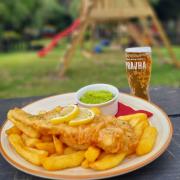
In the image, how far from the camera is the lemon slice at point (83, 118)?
114 centimetres

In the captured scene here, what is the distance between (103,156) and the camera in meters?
1.10

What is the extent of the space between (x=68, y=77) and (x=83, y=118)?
230 inches

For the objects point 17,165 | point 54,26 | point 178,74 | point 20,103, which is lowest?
point 54,26

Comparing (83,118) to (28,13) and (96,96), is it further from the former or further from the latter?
(28,13)

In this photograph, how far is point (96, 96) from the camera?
157 cm

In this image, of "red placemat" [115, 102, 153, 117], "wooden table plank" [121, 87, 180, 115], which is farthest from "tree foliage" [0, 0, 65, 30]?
"red placemat" [115, 102, 153, 117]

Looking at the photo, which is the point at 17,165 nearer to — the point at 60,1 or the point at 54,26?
the point at 54,26

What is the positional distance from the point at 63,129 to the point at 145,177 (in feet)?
0.96

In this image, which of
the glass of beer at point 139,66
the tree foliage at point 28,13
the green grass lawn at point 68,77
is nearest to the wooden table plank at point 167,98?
the glass of beer at point 139,66

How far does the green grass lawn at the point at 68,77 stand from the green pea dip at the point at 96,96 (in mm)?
3570

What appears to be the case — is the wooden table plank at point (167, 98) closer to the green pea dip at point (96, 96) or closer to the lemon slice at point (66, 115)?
the green pea dip at point (96, 96)

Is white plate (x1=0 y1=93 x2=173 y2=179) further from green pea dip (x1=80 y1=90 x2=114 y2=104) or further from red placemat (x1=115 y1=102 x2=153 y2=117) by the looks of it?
green pea dip (x1=80 y1=90 x2=114 y2=104)

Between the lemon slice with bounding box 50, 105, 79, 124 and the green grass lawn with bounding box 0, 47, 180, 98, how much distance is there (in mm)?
3966

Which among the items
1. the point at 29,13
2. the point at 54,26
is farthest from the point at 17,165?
the point at 54,26
